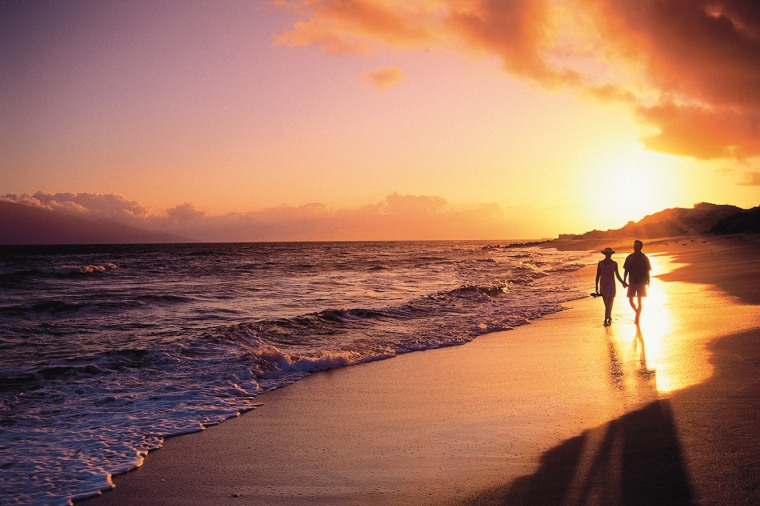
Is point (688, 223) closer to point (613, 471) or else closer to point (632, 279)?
point (632, 279)

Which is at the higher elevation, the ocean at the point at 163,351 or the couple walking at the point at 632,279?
the couple walking at the point at 632,279

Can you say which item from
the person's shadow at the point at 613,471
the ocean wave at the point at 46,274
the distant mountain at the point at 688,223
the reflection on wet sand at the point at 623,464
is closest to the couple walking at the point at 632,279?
the reflection on wet sand at the point at 623,464

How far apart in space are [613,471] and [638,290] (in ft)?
30.5

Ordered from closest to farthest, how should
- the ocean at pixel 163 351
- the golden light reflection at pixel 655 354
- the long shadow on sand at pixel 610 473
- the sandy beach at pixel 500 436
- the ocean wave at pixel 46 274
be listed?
the long shadow on sand at pixel 610 473
the sandy beach at pixel 500 436
the ocean at pixel 163 351
the golden light reflection at pixel 655 354
the ocean wave at pixel 46 274

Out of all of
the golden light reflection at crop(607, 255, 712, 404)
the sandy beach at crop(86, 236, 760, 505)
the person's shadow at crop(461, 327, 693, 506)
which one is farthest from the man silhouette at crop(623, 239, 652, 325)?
the person's shadow at crop(461, 327, 693, 506)

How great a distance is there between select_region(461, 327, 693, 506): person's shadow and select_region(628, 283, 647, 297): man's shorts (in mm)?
7478

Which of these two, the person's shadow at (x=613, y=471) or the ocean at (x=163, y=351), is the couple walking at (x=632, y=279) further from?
the person's shadow at (x=613, y=471)

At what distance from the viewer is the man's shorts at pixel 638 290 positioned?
12422 mm

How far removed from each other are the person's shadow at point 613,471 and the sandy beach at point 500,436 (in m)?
0.02

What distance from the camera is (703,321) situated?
11383 mm

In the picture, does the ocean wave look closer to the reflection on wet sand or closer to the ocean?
the ocean

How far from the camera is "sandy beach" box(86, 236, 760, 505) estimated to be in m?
4.26

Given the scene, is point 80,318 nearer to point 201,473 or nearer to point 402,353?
point 402,353

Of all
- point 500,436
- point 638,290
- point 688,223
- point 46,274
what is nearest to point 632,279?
point 638,290
